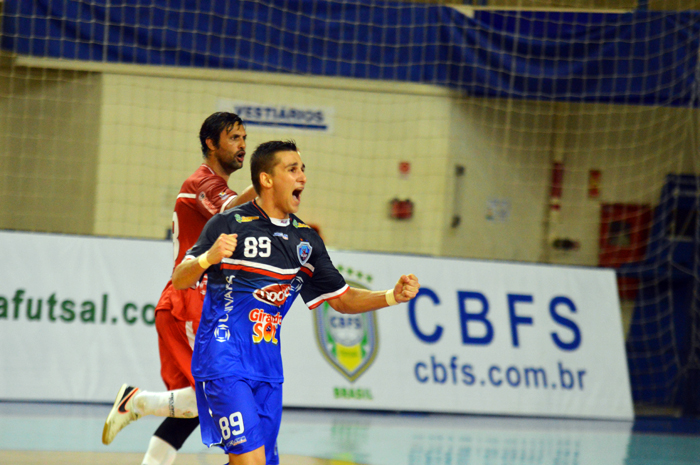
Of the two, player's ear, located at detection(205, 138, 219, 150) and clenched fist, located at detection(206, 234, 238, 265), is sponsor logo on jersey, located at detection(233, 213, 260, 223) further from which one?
player's ear, located at detection(205, 138, 219, 150)

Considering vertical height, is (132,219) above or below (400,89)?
below

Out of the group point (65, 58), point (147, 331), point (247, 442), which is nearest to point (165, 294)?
point (247, 442)

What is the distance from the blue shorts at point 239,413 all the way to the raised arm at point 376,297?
0.47m

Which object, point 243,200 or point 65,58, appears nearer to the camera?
point 243,200

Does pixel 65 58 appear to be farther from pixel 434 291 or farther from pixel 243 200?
pixel 243 200

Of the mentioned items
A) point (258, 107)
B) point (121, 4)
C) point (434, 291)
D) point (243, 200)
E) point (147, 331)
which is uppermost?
point (121, 4)

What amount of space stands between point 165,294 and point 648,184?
790 centimetres

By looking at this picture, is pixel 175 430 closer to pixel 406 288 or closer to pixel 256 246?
pixel 256 246

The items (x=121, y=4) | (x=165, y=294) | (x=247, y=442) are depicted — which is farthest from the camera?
(x=121, y=4)

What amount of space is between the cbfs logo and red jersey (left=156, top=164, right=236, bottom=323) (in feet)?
10.4

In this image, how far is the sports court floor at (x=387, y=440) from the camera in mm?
5316

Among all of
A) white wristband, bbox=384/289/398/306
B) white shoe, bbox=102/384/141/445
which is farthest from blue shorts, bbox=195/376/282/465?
white shoe, bbox=102/384/141/445

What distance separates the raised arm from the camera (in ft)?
10.8

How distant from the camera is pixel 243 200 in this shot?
12.4 feet
